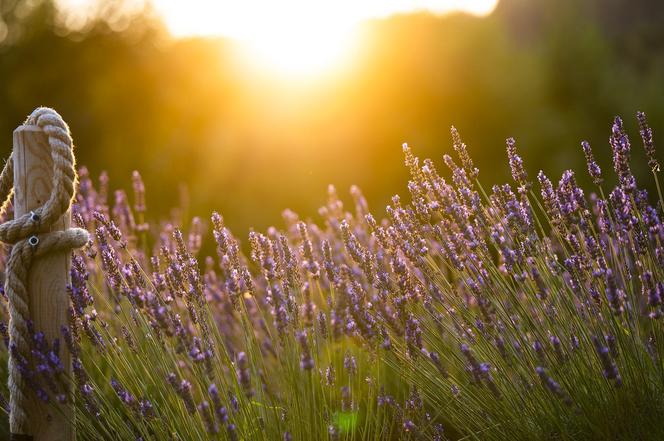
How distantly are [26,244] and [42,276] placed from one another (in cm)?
11

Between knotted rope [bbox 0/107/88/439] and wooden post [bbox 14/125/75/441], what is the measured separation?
0.13ft

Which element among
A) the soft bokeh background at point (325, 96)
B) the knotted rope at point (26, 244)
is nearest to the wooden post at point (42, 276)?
the knotted rope at point (26, 244)

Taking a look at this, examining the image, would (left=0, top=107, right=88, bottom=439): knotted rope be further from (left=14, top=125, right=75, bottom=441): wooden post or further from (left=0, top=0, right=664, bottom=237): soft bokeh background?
(left=0, top=0, right=664, bottom=237): soft bokeh background

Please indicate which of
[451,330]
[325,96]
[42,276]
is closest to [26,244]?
[42,276]

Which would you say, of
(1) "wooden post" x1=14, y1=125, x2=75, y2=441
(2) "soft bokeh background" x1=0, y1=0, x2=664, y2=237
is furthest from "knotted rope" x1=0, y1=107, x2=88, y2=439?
(2) "soft bokeh background" x1=0, y1=0, x2=664, y2=237

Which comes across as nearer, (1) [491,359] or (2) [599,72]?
(1) [491,359]

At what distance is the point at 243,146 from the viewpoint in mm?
10133

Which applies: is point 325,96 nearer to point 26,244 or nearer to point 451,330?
point 451,330

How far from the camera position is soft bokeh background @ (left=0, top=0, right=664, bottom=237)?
28.1 feet

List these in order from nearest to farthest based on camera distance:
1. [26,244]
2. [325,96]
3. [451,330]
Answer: [26,244] → [451,330] → [325,96]

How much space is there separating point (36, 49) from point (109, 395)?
33.1ft

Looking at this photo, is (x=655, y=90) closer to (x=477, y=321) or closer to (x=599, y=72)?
(x=599, y=72)

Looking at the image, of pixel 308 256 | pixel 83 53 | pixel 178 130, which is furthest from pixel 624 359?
pixel 83 53

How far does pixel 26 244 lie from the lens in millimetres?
1953
